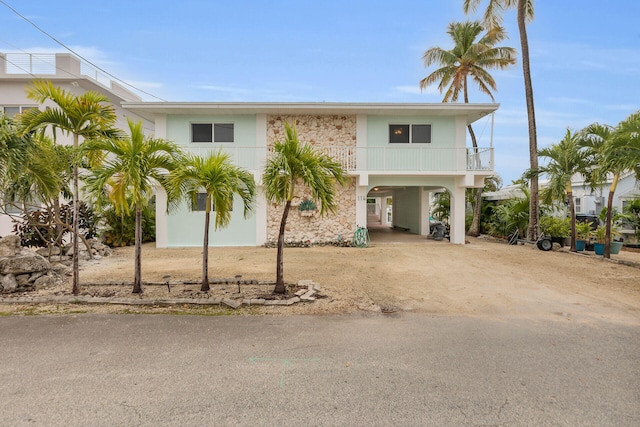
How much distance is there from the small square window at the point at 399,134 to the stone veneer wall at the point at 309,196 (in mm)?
1581

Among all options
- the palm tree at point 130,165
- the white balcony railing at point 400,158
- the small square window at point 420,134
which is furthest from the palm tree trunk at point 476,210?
the palm tree at point 130,165

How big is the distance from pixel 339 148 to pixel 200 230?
6.53 m

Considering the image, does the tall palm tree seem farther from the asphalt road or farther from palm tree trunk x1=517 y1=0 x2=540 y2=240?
palm tree trunk x1=517 y1=0 x2=540 y2=240

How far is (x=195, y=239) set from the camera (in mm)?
13984

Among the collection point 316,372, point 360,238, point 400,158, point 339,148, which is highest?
point 339,148

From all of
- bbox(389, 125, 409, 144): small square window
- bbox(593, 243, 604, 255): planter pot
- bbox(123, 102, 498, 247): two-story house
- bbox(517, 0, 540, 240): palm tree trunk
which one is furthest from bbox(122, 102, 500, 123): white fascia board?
bbox(593, 243, 604, 255): planter pot

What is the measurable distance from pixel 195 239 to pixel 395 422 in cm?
1268

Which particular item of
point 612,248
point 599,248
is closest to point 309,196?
point 599,248

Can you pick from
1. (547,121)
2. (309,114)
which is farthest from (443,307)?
(547,121)

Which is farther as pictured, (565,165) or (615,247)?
(565,165)

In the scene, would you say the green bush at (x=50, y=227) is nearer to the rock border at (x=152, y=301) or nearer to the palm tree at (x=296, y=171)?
the rock border at (x=152, y=301)

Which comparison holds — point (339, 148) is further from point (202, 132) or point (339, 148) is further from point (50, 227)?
point (50, 227)

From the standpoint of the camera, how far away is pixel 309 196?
14.2 m

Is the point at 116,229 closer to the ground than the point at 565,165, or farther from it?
closer to the ground
